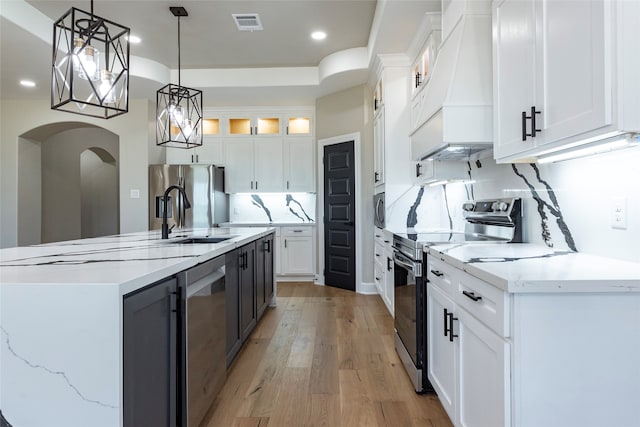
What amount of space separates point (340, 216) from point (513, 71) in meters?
3.56

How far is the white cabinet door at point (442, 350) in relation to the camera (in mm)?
1681

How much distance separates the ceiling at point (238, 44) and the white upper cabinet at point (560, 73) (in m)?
1.47

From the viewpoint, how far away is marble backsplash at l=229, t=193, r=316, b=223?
614cm

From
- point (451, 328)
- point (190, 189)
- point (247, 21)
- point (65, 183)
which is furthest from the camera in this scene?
point (65, 183)

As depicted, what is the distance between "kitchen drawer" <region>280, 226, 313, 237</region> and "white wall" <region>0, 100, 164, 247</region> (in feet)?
6.67

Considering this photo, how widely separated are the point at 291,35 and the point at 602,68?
3.50 m

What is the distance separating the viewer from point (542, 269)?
130cm

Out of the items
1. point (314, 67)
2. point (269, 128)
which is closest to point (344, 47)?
point (314, 67)

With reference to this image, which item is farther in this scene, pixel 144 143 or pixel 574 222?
pixel 144 143

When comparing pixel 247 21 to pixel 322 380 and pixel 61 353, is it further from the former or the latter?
pixel 61 353

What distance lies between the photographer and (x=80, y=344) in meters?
1.05

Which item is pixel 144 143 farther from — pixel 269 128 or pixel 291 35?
pixel 291 35

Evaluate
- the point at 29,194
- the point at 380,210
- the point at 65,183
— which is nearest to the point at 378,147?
the point at 380,210

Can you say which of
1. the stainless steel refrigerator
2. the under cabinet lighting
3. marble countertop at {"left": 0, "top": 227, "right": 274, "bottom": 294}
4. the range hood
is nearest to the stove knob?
the range hood
